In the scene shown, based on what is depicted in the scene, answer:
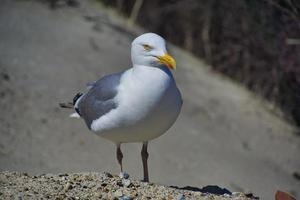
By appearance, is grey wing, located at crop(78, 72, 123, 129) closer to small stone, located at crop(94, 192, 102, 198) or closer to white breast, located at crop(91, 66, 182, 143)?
white breast, located at crop(91, 66, 182, 143)

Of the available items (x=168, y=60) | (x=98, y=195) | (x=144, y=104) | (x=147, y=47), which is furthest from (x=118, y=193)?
(x=147, y=47)

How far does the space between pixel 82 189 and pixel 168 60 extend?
105cm

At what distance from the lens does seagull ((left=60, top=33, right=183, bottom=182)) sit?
17.2 ft

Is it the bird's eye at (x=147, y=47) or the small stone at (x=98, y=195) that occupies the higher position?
the bird's eye at (x=147, y=47)

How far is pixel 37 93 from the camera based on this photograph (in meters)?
9.54

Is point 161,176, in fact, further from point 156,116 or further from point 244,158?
point 156,116

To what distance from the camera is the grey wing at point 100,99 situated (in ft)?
18.2

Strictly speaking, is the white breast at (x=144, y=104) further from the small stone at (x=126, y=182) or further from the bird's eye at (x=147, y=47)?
the small stone at (x=126, y=182)

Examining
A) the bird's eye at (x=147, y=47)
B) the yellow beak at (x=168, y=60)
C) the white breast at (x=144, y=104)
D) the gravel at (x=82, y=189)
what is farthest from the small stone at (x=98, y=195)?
the bird's eye at (x=147, y=47)

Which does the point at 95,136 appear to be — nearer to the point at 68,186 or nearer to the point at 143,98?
the point at 143,98

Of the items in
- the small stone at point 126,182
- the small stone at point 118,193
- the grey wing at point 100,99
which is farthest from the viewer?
the grey wing at point 100,99

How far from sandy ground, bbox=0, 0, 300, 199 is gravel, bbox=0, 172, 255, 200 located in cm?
242

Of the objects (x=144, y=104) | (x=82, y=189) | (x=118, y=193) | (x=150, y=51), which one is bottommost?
(x=82, y=189)

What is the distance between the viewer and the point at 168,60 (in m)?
A: 5.24
